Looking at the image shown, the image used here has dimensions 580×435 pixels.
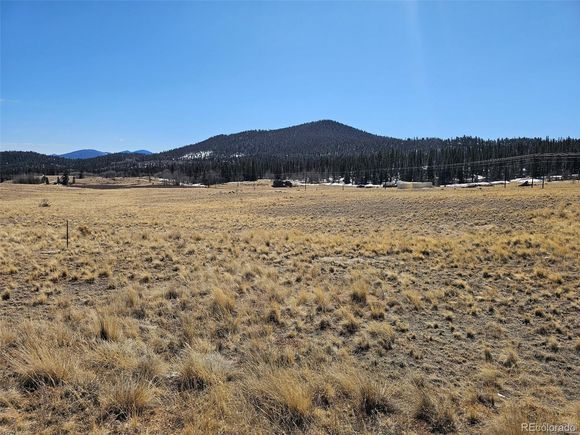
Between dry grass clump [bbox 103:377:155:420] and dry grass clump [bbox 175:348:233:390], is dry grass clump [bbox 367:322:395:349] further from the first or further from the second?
dry grass clump [bbox 103:377:155:420]

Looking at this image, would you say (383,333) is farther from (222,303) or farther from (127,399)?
(127,399)

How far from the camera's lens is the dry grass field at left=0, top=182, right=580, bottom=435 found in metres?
4.48

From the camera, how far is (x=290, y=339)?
7109mm

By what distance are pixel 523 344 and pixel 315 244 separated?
11893 mm

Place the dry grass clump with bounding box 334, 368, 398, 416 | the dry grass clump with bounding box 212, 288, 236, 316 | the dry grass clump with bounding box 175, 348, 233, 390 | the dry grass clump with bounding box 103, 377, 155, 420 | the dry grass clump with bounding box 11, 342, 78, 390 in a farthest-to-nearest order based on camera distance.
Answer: the dry grass clump with bounding box 212, 288, 236, 316, the dry grass clump with bounding box 175, 348, 233, 390, the dry grass clump with bounding box 11, 342, 78, 390, the dry grass clump with bounding box 334, 368, 398, 416, the dry grass clump with bounding box 103, 377, 155, 420

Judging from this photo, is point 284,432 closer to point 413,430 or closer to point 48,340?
point 413,430

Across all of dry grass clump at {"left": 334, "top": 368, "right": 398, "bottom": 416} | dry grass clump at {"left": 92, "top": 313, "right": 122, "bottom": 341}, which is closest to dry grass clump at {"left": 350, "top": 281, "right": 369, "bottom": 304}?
dry grass clump at {"left": 334, "top": 368, "right": 398, "bottom": 416}

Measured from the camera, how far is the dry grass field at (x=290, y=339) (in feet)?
14.7

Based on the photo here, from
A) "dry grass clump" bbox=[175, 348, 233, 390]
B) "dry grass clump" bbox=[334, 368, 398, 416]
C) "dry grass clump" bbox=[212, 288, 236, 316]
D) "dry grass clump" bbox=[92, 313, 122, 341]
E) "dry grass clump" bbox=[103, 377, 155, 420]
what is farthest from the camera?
"dry grass clump" bbox=[212, 288, 236, 316]

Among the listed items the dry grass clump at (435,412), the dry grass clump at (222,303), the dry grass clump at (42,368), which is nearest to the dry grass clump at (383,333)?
the dry grass clump at (435,412)

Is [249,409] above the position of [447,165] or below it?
below

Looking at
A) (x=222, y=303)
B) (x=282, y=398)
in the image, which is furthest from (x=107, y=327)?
(x=282, y=398)

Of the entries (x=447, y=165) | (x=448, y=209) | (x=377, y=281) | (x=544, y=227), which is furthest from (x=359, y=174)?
(x=377, y=281)

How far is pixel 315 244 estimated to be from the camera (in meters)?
18.3
